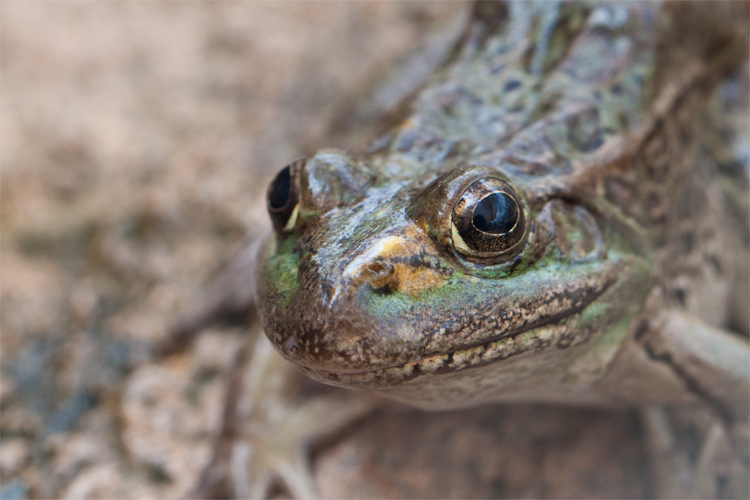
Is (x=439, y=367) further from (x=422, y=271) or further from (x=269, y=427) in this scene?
(x=269, y=427)

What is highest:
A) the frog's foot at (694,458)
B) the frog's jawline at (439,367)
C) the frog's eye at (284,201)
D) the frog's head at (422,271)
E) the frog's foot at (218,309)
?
the frog's foot at (218,309)

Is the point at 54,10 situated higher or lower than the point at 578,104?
higher

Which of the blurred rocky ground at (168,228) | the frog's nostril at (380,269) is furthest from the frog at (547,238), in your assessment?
the blurred rocky ground at (168,228)

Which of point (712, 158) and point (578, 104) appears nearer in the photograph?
point (578, 104)

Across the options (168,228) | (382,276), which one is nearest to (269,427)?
(382,276)

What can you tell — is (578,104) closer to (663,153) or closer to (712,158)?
(663,153)

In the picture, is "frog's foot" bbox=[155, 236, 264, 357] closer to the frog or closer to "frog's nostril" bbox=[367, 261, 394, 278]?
the frog

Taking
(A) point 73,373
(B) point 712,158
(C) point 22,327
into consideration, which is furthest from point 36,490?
(B) point 712,158

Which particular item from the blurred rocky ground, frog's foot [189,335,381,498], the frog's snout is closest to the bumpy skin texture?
the frog's snout

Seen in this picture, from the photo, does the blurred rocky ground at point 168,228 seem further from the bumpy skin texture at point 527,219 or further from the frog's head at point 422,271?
the frog's head at point 422,271
